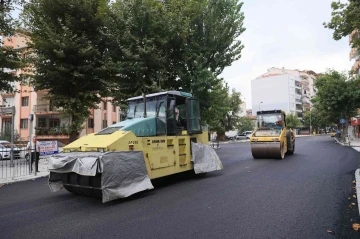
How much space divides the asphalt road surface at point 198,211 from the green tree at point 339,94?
25.5 meters

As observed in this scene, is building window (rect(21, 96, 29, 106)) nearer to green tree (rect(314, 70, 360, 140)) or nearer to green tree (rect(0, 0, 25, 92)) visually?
green tree (rect(0, 0, 25, 92))

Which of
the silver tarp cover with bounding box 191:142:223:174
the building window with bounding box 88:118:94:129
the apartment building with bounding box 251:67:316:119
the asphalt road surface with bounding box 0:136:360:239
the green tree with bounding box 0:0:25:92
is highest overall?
the apartment building with bounding box 251:67:316:119

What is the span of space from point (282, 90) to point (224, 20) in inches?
2955

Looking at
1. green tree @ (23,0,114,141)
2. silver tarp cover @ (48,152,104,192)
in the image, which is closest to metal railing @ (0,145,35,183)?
green tree @ (23,0,114,141)

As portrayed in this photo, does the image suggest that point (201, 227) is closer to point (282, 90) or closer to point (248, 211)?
point (248, 211)

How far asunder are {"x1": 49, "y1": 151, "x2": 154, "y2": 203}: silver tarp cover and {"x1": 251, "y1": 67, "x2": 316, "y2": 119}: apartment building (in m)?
80.8

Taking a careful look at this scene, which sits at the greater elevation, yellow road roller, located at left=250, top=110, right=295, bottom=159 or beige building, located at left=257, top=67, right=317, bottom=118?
beige building, located at left=257, top=67, right=317, bottom=118

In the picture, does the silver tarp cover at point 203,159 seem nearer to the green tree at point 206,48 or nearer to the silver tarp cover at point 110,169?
the silver tarp cover at point 110,169

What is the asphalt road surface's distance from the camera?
15.1 feet

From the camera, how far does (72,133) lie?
15.9m

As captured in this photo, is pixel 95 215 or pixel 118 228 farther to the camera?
pixel 95 215

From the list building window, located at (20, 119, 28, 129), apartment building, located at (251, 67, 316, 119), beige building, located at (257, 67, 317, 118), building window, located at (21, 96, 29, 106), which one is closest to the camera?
building window, located at (20, 119, 28, 129)

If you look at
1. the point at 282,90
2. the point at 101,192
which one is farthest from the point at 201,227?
the point at 282,90

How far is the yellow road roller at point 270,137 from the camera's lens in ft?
46.3
